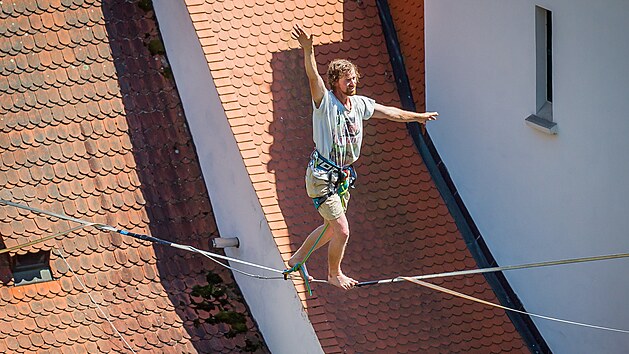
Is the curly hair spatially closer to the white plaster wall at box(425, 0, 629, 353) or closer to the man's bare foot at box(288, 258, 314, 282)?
the man's bare foot at box(288, 258, 314, 282)

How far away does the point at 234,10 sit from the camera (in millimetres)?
17031

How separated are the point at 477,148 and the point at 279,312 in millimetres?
2689

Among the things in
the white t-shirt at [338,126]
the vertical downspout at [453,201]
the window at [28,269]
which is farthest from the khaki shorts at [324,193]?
the window at [28,269]

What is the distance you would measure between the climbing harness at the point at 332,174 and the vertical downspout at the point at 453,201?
344 cm

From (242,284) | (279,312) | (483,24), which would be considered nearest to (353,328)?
(279,312)

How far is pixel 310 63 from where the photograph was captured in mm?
12492

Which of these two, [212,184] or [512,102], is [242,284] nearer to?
[212,184]

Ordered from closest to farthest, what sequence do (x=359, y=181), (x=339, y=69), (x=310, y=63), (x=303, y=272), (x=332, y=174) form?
(x=310, y=63)
(x=339, y=69)
(x=332, y=174)
(x=303, y=272)
(x=359, y=181)

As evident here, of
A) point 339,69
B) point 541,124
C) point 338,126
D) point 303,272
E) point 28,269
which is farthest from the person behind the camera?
point 28,269

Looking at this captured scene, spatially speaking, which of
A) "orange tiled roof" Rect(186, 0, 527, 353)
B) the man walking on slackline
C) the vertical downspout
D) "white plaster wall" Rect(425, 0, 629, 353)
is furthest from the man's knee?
the vertical downspout

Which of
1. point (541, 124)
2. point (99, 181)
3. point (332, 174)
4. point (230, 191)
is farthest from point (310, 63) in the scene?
point (99, 181)

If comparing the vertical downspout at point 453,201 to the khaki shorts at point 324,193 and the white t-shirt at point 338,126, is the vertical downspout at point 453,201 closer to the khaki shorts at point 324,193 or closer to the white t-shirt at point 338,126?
the khaki shorts at point 324,193

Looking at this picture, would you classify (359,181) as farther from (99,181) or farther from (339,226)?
(339,226)

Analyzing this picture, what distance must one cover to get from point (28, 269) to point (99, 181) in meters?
1.31
